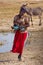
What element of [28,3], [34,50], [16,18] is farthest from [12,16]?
[34,50]

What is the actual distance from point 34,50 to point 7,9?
2.00ft

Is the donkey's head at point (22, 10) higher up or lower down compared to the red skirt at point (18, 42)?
higher up

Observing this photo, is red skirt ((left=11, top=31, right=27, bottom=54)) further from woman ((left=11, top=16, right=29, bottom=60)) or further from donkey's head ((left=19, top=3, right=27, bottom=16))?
donkey's head ((left=19, top=3, right=27, bottom=16))

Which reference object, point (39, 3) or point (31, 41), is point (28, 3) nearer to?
point (39, 3)

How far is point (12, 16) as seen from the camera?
320 centimetres

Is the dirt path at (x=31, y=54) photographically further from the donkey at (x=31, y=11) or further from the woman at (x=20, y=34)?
the donkey at (x=31, y=11)

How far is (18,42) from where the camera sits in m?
3.25

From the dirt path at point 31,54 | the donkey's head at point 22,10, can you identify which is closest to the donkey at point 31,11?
the donkey's head at point 22,10

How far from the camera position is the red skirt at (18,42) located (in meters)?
3.22

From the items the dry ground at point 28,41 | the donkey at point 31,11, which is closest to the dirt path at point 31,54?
the dry ground at point 28,41

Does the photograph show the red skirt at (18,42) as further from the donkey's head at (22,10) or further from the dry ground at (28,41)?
the donkey's head at (22,10)

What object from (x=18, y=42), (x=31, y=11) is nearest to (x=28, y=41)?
(x=18, y=42)

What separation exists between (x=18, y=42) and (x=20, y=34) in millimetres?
107

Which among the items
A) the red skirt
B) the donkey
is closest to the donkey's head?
the donkey
